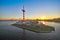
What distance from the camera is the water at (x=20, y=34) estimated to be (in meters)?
1.90

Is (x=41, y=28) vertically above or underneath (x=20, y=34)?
above

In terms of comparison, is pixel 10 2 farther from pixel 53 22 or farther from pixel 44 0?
pixel 53 22

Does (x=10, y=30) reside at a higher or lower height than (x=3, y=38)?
higher

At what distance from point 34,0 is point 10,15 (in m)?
0.56

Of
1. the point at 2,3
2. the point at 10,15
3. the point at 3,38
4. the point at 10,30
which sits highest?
the point at 2,3

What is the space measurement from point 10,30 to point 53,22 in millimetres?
838

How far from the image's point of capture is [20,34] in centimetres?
197

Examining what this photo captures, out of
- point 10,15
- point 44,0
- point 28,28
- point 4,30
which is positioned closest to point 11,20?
point 10,15

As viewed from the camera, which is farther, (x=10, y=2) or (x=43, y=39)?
(x=10, y=2)

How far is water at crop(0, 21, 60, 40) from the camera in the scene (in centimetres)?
190

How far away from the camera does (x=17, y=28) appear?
1995 mm

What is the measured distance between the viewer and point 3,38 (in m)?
1.99

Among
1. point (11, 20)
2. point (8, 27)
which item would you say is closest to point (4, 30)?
point (8, 27)

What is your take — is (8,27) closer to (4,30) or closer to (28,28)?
(4,30)
